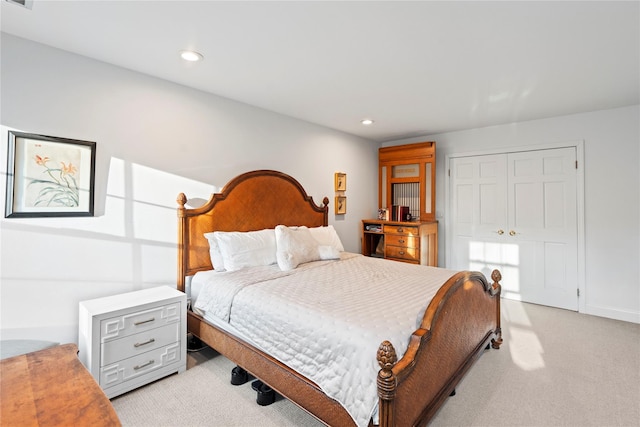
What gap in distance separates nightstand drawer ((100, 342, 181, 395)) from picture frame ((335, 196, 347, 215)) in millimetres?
2792

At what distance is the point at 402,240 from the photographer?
440cm

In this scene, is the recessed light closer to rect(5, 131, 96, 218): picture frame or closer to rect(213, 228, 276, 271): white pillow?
rect(5, 131, 96, 218): picture frame

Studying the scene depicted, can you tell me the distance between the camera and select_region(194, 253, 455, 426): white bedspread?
4.99 feet

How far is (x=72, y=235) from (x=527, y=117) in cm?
486

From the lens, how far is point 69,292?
227 cm

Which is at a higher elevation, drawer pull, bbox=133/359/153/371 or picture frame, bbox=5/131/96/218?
picture frame, bbox=5/131/96/218

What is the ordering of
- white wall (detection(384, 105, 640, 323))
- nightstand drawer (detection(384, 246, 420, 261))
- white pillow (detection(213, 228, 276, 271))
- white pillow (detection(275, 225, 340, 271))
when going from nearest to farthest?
1. white pillow (detection(213, 228, 276, 271))
2. white pillow (detection(275, 225, 340, 271))
3. white wall (detection(384, 105, 640, 323))
4. nightstand drawer (detection(384, 246, 420, 261))

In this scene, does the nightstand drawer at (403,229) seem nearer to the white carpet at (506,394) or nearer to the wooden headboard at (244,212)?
the wooden headboard at (244,212)

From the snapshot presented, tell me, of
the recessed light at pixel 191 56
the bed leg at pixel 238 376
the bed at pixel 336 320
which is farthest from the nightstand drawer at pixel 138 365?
the recessed light at pixel 191 56

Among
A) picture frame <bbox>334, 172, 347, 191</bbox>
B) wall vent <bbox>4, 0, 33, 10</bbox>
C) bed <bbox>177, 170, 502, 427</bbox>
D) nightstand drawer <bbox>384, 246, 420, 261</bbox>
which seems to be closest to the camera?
bed <bbox>177, 170, 502, 427</bbox>

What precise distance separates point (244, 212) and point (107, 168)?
1271 millimetres

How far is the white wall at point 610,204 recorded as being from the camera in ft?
11.2

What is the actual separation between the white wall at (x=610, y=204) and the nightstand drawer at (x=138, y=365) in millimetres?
4511

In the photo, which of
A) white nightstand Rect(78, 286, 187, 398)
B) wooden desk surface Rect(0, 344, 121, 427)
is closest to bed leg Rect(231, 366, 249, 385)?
white nightstand Rect(78, 286, 187, 398)
